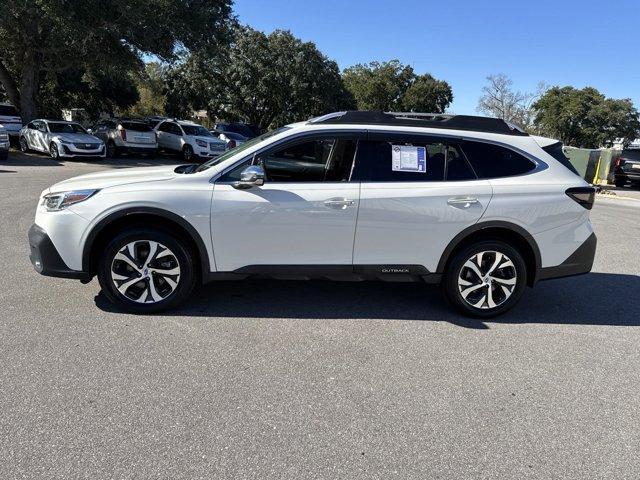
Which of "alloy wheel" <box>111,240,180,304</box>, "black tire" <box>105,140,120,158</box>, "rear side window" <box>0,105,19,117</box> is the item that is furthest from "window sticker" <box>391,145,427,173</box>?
"rear side window" <box>0,105,19,117</box>

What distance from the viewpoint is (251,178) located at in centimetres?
416

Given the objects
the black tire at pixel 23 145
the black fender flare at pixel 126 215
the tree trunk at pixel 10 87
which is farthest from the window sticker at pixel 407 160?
the tree trunk at pixel 10 87

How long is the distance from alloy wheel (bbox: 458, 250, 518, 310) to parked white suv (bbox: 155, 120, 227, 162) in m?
17.6

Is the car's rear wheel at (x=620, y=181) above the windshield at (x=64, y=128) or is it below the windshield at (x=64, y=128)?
below

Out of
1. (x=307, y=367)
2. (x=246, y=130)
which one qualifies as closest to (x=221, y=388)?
(x=307, y=367)

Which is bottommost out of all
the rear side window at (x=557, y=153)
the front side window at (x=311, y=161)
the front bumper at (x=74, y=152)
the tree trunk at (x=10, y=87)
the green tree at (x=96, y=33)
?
the front bumper at (x=74, y=152)

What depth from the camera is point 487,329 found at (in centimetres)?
447

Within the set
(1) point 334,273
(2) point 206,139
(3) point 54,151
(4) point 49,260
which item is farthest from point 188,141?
(1) point 334,273

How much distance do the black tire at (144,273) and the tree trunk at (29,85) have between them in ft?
75.4

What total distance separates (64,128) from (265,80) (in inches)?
727

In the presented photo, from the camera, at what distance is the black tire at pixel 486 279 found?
14.9ft

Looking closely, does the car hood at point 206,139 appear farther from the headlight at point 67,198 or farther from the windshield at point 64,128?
the headlight at point 67,198

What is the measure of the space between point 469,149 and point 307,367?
243 centimetres

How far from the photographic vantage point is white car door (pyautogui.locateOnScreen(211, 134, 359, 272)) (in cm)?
425
